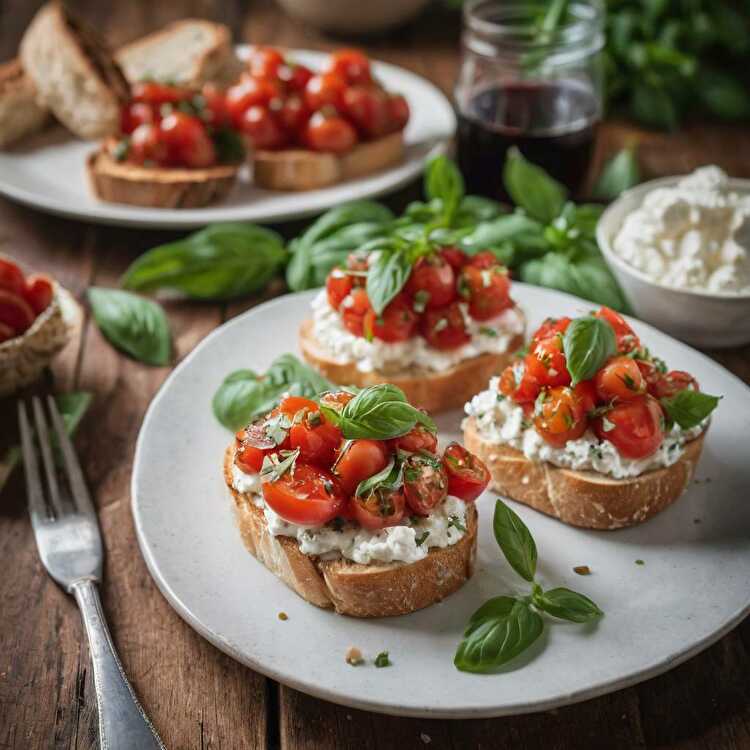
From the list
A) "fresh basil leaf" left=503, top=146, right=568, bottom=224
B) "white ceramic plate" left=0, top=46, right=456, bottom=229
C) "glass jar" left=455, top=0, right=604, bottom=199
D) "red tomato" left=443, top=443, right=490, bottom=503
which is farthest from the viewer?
"glass jar" left=455, top=0, right=604, bottom=199

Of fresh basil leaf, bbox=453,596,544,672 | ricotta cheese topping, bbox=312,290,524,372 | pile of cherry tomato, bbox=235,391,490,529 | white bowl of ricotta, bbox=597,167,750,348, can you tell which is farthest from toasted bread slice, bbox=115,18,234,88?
fresh basil leaf, bbox=453,596,544,672

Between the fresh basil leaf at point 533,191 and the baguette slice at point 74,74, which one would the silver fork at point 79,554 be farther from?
the fresh basil leaf at point 533,191

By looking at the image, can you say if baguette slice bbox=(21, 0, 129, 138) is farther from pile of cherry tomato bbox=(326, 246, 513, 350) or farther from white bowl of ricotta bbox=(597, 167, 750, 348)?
white bowl of ricotta bbox=(597, 167, 750, 348)

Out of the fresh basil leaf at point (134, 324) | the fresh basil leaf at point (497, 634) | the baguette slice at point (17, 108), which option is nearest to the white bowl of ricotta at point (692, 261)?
the fresh basil leaf at point (497, 634)

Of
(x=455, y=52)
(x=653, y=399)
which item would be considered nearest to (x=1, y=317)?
(x=653, y=399)

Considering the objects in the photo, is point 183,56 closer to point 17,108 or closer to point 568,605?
point 17,108

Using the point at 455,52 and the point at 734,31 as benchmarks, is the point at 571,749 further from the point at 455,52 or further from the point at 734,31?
the point at 455,52

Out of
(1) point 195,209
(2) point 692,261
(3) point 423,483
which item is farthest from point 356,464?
(1) point 195,209
